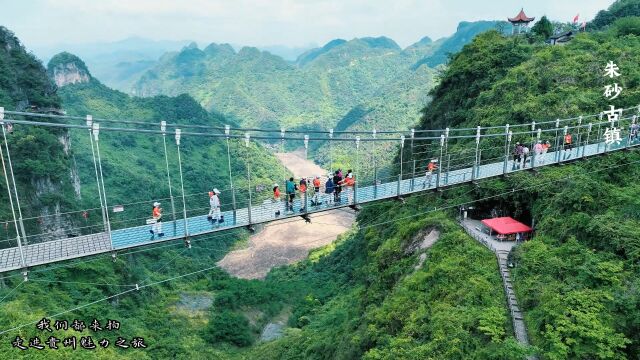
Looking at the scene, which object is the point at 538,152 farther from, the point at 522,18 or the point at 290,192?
the point at 522,18

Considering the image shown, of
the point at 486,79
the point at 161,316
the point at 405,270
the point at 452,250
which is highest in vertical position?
the point at 486,79

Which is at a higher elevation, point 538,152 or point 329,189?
point 538,152

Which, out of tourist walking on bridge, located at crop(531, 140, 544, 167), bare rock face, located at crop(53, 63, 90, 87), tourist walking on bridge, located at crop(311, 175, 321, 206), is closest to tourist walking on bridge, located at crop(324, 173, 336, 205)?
tourist walking on bridge, located at crop(311, 175, 321, 206)

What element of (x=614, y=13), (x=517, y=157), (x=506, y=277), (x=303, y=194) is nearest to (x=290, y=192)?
(x=303, y=194)

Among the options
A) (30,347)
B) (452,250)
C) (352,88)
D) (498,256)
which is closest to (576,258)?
(498,256)

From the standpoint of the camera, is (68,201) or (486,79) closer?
(486,79)

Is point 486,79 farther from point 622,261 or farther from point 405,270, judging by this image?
point 622,261

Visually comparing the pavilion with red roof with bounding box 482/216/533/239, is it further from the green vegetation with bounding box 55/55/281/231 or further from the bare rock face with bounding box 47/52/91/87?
the bare rock face with bounding box 47/52/91/87
